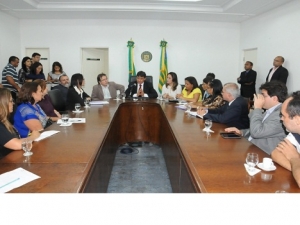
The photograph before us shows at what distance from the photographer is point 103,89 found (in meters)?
5.01

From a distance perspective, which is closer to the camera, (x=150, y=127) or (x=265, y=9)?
(x=150, y=127)

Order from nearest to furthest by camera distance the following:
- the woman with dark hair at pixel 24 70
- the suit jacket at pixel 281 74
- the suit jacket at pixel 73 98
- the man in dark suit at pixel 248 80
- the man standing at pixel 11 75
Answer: the suit jacket at pixel 73 98
the suit jacket at pixel 281 74
the man standing at pixel 11 75
the woman with dark hair at pixel 24 70
the man in dark suit at pixel 248 80

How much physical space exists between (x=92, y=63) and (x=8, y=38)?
223 cm

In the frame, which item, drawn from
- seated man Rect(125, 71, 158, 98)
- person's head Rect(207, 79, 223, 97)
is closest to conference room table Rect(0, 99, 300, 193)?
person's head Rect(207, 79, 223, 97)

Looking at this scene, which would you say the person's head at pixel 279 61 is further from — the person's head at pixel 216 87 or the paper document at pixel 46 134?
the paper document at pixel 46 134

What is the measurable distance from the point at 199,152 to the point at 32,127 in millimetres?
1532

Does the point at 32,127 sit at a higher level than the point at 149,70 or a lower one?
lower

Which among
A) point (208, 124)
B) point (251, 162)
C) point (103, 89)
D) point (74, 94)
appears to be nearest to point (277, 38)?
point (103, 89)

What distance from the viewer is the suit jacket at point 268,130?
1.92 metres

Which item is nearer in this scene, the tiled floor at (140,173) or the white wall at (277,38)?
the tiled floor at (140,173)

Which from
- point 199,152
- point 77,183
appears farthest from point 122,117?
point 77,183

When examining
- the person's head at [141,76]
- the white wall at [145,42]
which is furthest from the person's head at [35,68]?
the person's head at [141,76]
